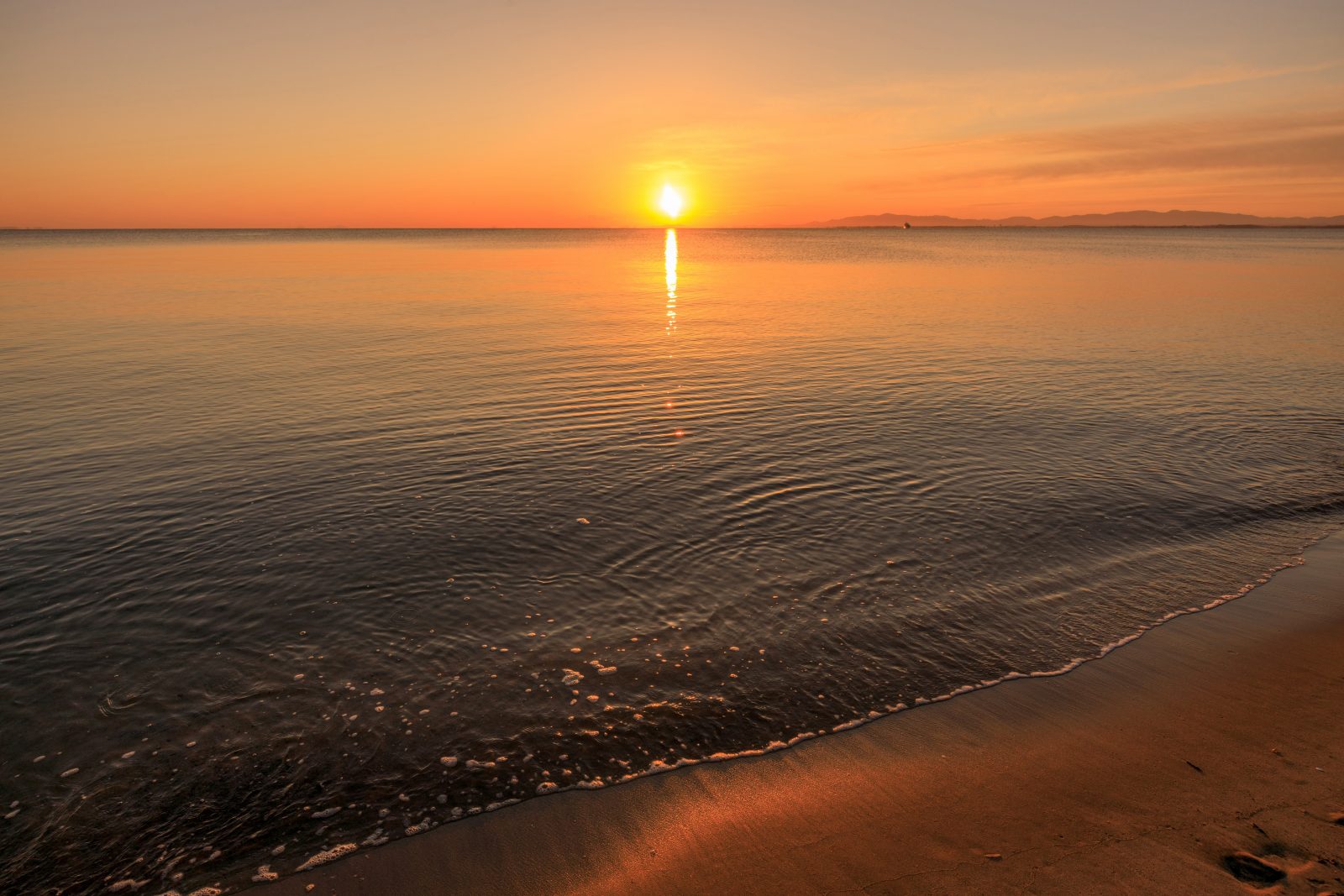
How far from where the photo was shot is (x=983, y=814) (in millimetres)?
7738

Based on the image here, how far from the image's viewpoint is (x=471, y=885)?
706 centimetres

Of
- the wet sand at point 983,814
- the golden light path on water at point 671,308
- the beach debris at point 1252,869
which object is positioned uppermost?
the golden light path on water at point 671,308

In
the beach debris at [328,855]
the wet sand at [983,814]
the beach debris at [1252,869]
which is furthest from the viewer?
the beach debris at [328,855]

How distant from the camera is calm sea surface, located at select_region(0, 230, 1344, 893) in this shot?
8.91m

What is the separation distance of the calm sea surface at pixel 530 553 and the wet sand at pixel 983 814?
61 cm

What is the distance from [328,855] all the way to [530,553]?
24.4ft

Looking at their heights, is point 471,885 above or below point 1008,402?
below

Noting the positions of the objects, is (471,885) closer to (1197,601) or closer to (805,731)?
(805,731)

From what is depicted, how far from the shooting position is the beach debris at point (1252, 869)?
21.6 ft

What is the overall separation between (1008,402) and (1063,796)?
69.0 ft

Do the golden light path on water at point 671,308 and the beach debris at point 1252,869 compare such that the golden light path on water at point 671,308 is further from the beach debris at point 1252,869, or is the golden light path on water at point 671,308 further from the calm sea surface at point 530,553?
the beach debris at point 1252,869

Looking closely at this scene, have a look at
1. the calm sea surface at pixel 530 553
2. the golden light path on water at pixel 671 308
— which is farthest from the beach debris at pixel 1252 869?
the golden light path on water at pixel 671 308

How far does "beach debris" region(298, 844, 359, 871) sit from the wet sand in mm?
123

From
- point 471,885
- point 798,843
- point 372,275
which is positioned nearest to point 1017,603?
point 798,843
